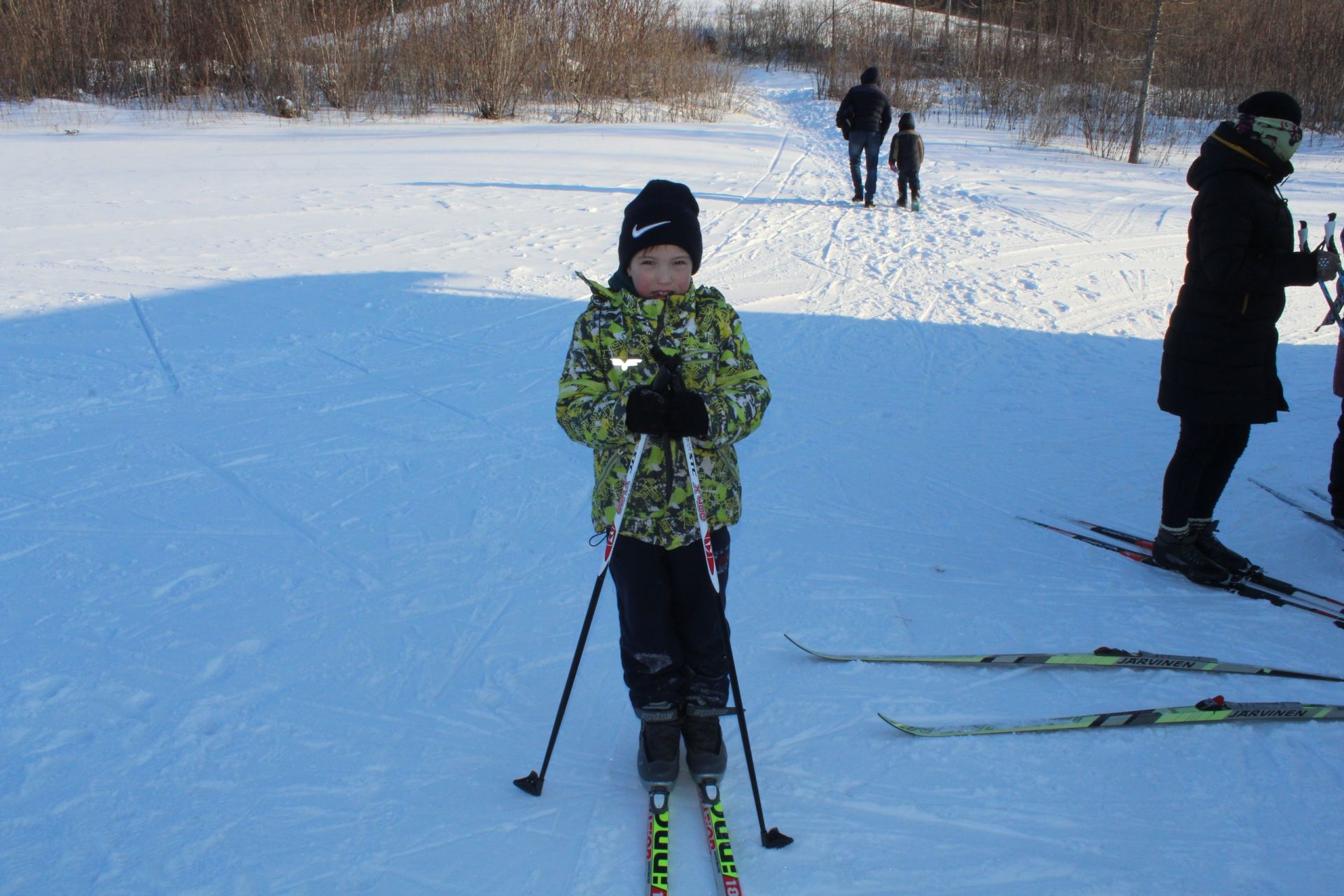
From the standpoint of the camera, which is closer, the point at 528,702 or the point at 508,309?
the point at 528,702

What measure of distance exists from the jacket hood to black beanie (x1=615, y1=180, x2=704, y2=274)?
2.20m

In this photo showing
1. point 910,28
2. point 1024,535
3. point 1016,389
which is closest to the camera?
point 1024,535

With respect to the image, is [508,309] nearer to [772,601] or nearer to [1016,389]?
[1016,389]

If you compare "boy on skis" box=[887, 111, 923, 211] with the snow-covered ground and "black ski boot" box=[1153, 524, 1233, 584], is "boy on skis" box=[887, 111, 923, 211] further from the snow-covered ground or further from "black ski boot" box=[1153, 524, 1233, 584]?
"black ski boot" box=[1153, 524, 1233, 584]

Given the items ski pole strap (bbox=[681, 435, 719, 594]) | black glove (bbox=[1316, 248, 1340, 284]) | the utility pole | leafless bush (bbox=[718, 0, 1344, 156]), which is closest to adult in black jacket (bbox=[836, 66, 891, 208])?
the utility pole

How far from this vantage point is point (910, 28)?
1281 inches

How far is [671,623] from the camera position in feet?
8.24

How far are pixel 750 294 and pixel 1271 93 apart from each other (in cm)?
493

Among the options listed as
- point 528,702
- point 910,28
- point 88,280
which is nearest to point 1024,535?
point 528,702

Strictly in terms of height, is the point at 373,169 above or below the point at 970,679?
above

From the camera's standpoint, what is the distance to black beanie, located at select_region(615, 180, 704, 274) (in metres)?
2.28

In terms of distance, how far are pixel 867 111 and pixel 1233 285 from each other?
29.7 feet

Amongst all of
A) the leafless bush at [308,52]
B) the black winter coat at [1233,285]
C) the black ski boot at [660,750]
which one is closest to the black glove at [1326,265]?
the black winter coat at [1233,285]

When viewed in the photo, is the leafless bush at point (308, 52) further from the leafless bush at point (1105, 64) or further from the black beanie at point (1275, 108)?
the black beanie at point (1275, 108)
